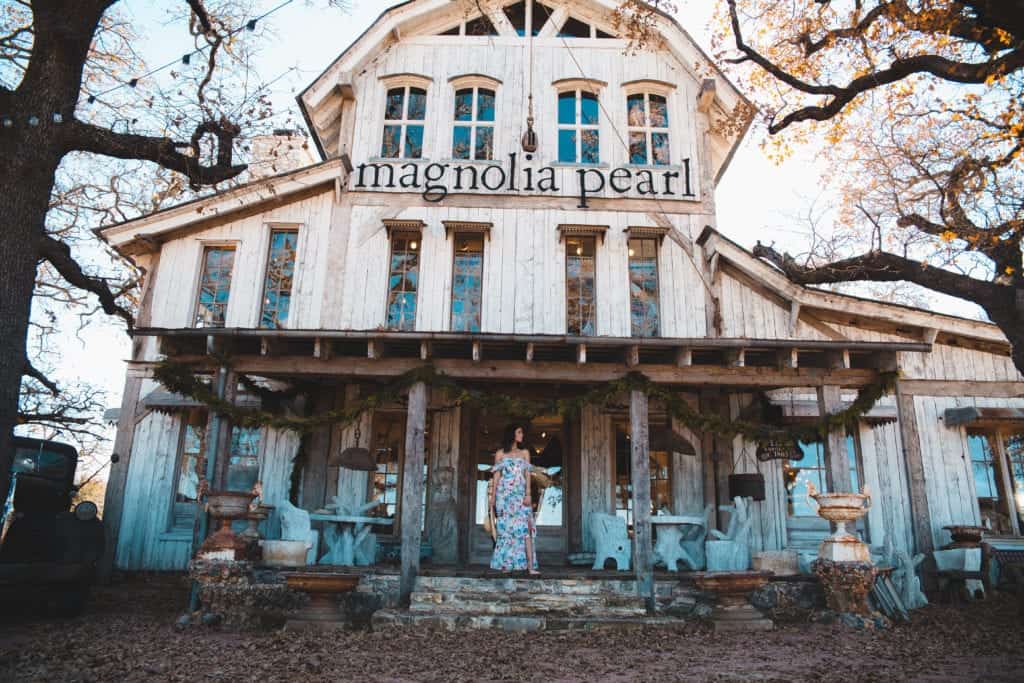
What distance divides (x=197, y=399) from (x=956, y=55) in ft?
33.7

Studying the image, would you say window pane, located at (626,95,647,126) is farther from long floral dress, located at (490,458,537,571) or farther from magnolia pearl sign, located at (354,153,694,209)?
long floral dress, located at (490,458,537,571)

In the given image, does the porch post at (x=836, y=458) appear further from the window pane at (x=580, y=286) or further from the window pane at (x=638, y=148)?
the window pane at (x=638, y=148)

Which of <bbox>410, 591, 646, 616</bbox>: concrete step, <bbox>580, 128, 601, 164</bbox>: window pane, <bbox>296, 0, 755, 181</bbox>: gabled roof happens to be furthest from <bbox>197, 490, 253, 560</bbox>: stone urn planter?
<bbox>580, 128, 601, 164</bbox>: window pane

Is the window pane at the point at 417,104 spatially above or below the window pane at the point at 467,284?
above

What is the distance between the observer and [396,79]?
1329 cm

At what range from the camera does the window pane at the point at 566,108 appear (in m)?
13.2

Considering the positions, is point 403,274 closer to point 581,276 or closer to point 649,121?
point 581,276

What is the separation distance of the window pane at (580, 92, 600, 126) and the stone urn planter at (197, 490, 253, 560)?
8.82m

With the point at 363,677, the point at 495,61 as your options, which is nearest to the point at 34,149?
the point at 363,677

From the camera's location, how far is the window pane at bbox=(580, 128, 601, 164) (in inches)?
511

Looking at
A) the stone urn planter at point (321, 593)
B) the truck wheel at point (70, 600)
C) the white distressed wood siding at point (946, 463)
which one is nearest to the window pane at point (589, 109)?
the white distressed wood siding at point (946, 463)

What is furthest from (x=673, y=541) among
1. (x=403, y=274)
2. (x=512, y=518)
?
(x=403, y=274)

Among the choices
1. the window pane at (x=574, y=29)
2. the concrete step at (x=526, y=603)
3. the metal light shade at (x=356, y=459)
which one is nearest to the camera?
the concrete step at (x=526, y=603)

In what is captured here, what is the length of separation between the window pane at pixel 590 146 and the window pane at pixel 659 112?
110 centimetres
